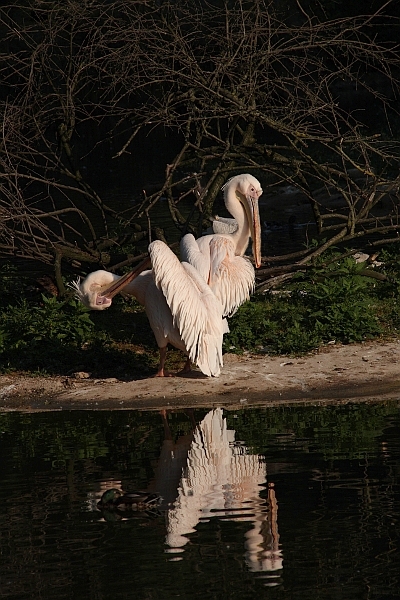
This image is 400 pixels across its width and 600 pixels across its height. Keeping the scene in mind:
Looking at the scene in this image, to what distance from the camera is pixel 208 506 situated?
5215 millimetres

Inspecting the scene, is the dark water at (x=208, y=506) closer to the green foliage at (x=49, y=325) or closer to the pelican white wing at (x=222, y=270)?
the pelican white wing at (x=222, y=270)

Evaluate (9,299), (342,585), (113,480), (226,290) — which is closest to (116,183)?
(9,299)

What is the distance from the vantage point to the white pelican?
8328 millimetres

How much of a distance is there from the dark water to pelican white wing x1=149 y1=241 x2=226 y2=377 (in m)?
0.63

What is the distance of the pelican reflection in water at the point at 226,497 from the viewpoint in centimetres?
459

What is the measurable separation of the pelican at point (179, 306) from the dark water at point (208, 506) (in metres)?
0.68

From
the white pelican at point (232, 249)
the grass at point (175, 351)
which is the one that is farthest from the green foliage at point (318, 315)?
the white pelican at point (232, 249)

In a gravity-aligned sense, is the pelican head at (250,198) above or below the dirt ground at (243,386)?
above

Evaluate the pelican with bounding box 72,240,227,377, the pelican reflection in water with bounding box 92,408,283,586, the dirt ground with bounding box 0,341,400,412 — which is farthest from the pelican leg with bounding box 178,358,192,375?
the pelican reflection in water with bounding box 92,408,283,586

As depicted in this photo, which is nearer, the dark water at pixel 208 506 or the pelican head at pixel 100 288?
the dark water at pixel 208 506

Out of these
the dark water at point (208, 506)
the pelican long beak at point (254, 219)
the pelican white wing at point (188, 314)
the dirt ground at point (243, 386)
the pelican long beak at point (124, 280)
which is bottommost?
the dark water at point (208, 506)

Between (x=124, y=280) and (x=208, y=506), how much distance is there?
10.9ft

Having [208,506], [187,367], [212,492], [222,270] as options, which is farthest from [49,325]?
[208,506]

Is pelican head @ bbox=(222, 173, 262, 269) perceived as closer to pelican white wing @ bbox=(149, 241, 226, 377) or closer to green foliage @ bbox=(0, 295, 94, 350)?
pelican white wing @ bbox=(149, 241, 226, 377)
